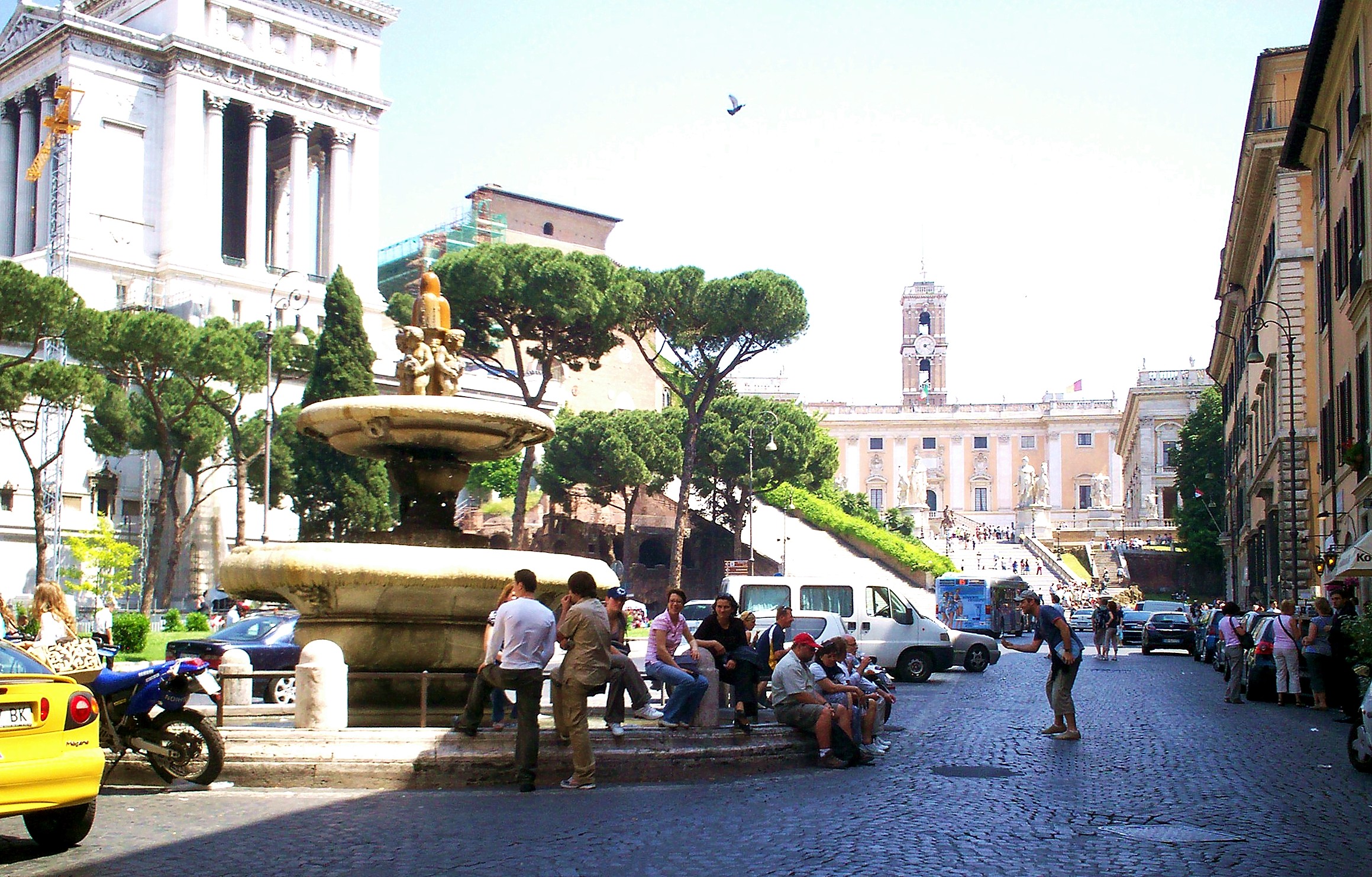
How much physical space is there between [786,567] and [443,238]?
29.1m

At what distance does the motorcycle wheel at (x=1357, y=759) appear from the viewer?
1164 cm

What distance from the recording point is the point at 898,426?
12006 centimetres

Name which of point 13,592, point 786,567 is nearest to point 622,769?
point 13,592

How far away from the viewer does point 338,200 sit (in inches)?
2822

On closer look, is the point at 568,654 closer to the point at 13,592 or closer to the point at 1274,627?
the point at 1274,627

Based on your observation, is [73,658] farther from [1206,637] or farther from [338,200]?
[338,200]

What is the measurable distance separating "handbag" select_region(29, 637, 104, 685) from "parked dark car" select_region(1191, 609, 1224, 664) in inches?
881

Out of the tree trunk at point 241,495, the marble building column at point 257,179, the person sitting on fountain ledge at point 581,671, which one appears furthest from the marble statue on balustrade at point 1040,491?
the person sitting on fountain ledge at point 581,671

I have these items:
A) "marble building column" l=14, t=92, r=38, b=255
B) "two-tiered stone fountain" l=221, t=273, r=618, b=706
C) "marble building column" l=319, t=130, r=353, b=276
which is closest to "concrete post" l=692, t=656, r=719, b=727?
"two-tiered stone fountain" l=221, t=273, r=618, b=706

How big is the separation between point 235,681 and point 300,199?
6006 centimetres

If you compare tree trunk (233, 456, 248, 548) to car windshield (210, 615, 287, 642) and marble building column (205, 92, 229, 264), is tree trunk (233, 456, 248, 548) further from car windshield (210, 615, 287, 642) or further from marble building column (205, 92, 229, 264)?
car windshield (210, 615, 287, 642)

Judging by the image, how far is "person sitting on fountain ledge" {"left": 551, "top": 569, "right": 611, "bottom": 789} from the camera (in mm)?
9953

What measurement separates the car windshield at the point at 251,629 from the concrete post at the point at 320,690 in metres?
9.08

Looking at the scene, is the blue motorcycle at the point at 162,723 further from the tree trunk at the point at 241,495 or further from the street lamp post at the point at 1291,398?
the tree trunk at the point at 241,495
